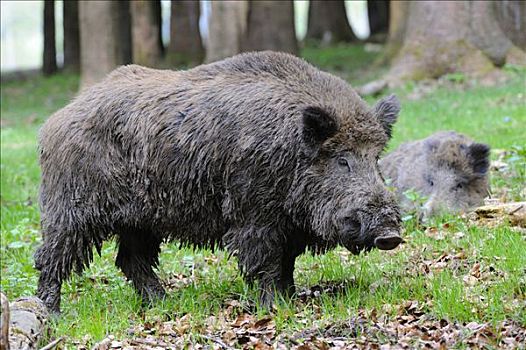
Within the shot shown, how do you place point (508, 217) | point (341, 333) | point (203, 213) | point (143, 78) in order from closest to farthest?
1. point (341, 333)
2. point (203, 213)
3. point (143, 78)
4. point (508, 217)

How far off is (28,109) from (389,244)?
836 inches

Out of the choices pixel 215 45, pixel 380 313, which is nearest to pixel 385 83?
pixel 215 45

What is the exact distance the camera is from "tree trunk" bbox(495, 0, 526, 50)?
2148 centimetres

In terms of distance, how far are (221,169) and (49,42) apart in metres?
28.4

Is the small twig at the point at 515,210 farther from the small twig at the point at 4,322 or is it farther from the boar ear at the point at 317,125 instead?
the small twig at the point at 4,322

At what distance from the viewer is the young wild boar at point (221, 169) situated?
7.08 meters

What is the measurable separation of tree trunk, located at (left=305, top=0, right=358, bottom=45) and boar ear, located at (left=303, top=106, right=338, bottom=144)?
29.2 m

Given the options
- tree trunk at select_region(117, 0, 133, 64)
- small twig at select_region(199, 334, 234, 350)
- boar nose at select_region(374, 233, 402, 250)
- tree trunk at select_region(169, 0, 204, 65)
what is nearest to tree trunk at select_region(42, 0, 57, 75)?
tree trunk at select_region(117, 0, 133, 64)

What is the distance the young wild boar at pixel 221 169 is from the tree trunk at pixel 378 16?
101 ft

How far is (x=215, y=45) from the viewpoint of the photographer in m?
21.6

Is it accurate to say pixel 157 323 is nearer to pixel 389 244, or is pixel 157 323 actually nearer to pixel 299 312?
pixel 299 312

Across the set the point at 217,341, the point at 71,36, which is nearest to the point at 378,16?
the point at 71,36

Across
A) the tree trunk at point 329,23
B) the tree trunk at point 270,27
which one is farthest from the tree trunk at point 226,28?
the tree trunk at point 329,23

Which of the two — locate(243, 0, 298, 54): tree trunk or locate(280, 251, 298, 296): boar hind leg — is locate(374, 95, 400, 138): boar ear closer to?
locate(280, 251, 298, 296): boar hind leg
